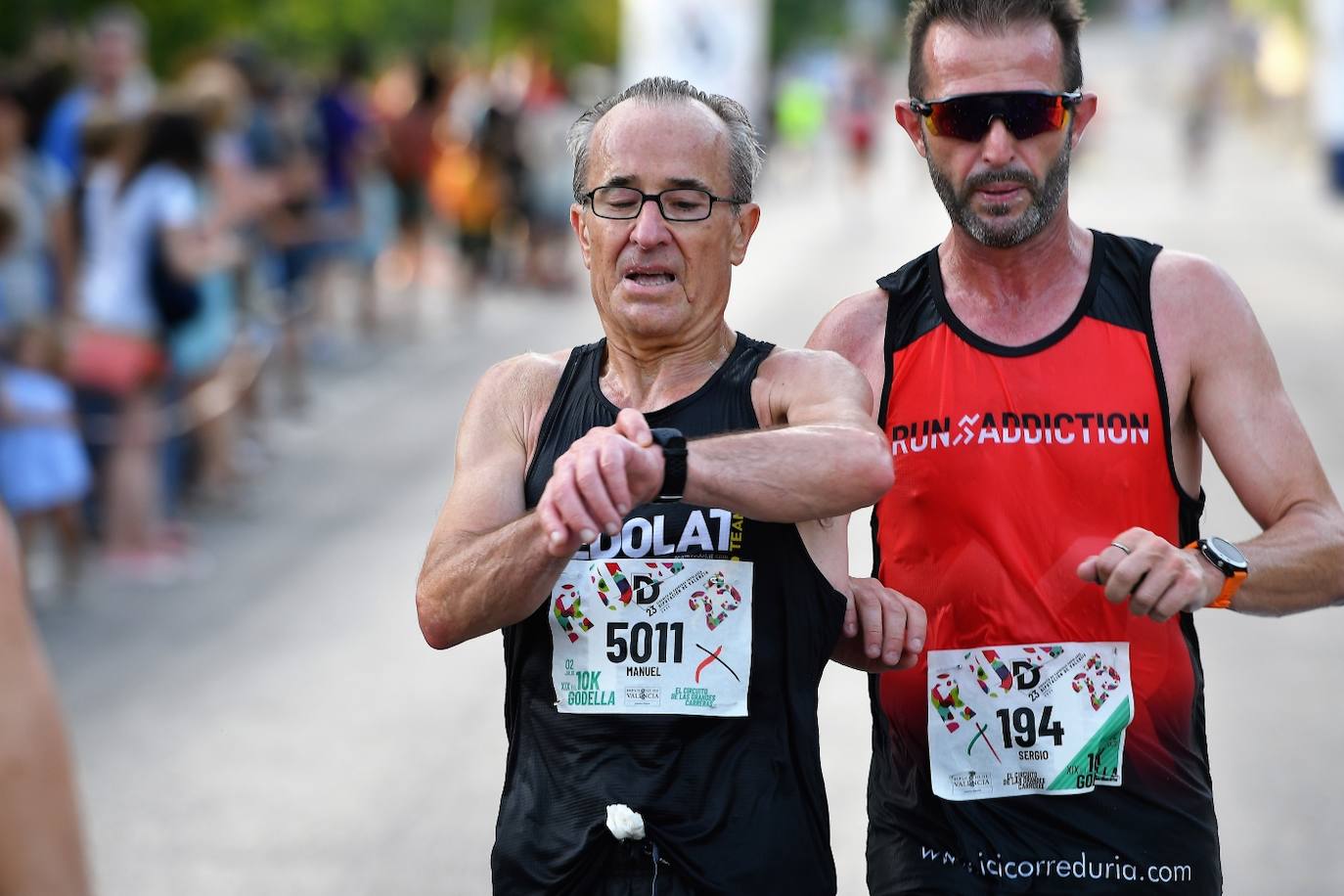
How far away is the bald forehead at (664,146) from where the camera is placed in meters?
3.22

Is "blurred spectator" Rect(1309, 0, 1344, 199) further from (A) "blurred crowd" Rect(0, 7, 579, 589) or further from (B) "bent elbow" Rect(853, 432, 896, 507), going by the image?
(B) "bent elbow" Rect(853, 432, 896, 507)

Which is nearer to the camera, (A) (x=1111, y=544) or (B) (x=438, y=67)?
(A) (x=1111, y=544)

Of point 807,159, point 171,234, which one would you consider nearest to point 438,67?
point 171,234

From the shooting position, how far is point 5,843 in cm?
194

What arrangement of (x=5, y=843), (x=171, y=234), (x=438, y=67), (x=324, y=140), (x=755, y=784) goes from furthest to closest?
(x=438, y=67), (x=324, y=140), (x=171, y=234), (x=755, y=784), (x=5, y=843)

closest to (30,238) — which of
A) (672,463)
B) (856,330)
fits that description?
(856,330)

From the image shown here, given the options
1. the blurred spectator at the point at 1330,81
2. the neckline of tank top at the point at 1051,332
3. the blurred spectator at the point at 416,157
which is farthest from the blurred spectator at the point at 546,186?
the neckline of tank top at the point at 1051,332

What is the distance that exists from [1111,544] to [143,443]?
7.21 meters

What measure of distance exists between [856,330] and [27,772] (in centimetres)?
208

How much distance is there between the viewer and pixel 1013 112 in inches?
140

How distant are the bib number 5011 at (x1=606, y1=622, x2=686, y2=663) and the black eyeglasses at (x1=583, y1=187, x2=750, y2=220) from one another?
0.64m

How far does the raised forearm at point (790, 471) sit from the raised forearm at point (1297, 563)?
762mm

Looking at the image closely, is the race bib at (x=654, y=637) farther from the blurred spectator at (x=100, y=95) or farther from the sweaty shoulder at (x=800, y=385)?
the blurred spectator at (x=100, y=95)

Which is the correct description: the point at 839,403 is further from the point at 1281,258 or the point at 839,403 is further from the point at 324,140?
the point at 1281,258
